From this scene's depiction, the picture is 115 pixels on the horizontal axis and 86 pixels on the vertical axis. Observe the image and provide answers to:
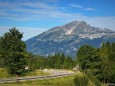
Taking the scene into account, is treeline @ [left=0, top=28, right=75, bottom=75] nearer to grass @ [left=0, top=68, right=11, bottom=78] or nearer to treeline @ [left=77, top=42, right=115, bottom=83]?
grass @ [left=0, top=68, right=11, bottom=78]

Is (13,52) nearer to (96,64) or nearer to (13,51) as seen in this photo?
(13,51)

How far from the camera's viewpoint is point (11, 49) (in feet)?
255

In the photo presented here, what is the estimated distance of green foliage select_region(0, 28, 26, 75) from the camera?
75.6 m

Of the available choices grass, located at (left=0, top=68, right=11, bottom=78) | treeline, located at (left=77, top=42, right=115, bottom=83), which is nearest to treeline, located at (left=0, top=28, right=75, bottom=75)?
grass, located at (left=0, top=68, right=11, bottom=78)

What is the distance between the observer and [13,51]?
252 ft

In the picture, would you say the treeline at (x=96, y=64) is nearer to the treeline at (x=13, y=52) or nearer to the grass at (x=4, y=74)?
the treeline at (x=13, y=52)

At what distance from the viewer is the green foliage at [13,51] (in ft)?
248

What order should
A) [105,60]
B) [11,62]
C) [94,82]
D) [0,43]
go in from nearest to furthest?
[94,82]
[11,62]
[0,43]
[105,60]

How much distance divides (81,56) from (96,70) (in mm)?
10172

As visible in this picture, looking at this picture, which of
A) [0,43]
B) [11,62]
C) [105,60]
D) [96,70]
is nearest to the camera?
[11,62]

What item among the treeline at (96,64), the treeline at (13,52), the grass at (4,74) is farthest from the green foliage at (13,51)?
the treeline at (96,64)

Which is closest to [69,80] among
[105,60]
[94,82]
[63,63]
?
[94,82]

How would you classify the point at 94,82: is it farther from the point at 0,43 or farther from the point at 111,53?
the point at 111,53

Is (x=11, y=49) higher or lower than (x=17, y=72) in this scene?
higher
